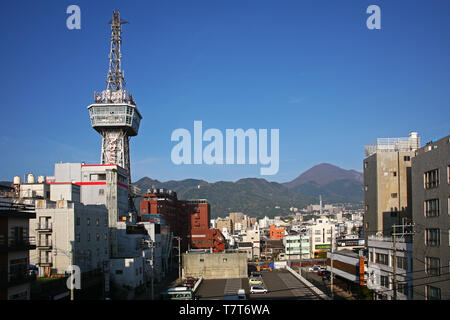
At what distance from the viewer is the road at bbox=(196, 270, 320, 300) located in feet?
149

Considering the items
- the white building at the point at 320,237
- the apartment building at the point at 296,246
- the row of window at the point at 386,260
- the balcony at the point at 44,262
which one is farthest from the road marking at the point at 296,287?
the white building at the point at 320,237

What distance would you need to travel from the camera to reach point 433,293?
3077 cm

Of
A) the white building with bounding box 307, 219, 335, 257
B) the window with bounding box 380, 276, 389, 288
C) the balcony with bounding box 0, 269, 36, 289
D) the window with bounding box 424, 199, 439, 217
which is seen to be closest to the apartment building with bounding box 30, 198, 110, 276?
the balcony with bounding box 0, 269, 36, 289

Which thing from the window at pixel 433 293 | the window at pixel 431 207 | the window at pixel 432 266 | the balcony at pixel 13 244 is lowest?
the window at pixel 433 293

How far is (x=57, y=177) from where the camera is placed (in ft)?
260

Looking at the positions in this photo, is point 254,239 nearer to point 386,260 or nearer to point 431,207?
point 386,260

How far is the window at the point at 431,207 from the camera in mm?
30767

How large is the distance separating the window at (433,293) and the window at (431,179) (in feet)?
23.0

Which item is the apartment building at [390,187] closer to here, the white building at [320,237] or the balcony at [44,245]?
the balcony at [44,245]

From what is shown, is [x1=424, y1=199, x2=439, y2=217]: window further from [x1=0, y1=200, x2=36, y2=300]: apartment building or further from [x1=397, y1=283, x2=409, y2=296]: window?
[x1=0, y1=200, x2=36, y2=300]: apartment building

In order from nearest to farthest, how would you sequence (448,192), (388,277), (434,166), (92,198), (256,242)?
(448,192) < (434,166) < (388,277) < (92,198) < (256,242)

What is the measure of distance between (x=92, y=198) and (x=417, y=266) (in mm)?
50347
